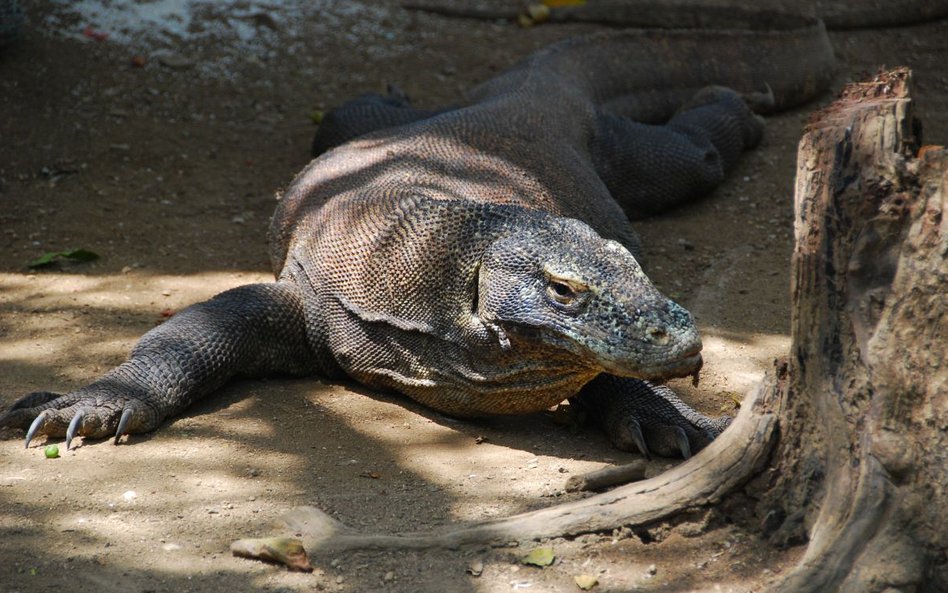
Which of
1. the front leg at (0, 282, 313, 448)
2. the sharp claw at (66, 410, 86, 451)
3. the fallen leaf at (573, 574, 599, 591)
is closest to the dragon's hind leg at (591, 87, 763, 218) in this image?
the front leg at (0, 282, 313, 448)

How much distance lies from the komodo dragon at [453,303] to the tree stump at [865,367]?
2.08ft

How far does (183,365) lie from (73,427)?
0.52m

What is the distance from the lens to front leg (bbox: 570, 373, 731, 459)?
388 centimetres

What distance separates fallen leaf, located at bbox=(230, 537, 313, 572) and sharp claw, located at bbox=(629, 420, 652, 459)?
1378mm

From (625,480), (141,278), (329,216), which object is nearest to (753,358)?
(625,480)

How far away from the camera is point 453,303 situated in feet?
12.8

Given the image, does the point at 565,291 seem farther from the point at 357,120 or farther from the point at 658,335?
the point at 357,120

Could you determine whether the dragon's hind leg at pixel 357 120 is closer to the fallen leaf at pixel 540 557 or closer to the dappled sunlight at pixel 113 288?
the dappled sunlight at pixel 113 288

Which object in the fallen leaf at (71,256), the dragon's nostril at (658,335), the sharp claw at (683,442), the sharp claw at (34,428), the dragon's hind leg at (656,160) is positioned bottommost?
the sharp claw at (34,428)

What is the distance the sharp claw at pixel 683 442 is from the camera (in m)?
3.79

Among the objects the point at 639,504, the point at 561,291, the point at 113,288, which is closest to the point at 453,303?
the point at 561,291

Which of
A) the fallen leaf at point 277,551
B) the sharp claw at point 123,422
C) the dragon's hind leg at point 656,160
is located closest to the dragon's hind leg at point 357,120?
the dragon's hind leg at point 656,160

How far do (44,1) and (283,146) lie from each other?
7.85 ft

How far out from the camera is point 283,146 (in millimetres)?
7000
